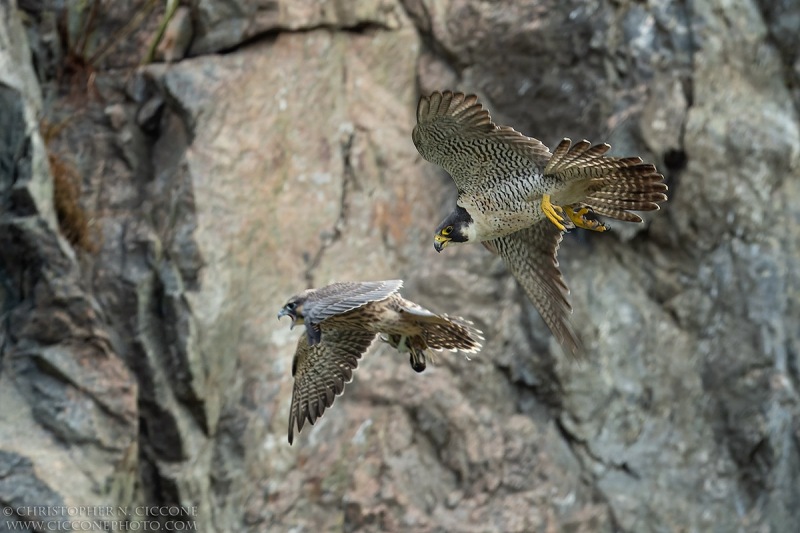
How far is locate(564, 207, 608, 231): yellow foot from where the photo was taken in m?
5.23

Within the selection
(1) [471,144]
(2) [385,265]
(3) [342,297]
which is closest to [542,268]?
(1) [471,144]

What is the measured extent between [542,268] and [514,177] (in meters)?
0.76

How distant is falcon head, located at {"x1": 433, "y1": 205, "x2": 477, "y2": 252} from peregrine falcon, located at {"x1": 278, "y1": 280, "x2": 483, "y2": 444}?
305mm

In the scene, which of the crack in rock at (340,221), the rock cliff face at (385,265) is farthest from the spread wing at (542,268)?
the crack in rock at (340,221)

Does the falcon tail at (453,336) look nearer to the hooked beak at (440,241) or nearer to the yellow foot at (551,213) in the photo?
the hooked beak at (440,241)

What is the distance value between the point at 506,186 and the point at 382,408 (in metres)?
2.29

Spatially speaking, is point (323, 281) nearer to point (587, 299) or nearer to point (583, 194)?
point (587, 299)

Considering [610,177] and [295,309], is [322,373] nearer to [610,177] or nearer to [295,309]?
[295,309]

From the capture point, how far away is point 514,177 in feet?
17.2

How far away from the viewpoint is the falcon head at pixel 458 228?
5.34 metres

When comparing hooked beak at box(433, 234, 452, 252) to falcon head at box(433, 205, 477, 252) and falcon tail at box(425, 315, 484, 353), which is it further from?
falcon tail at box(425, 315, 484, 353)

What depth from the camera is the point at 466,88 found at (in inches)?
295

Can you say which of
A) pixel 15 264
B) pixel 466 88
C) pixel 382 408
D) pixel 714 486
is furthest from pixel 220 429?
pixel 714 486

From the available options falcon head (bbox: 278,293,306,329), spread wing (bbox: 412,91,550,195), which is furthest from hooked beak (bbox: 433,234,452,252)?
falcon head (bbox: 278,293,306,329)
